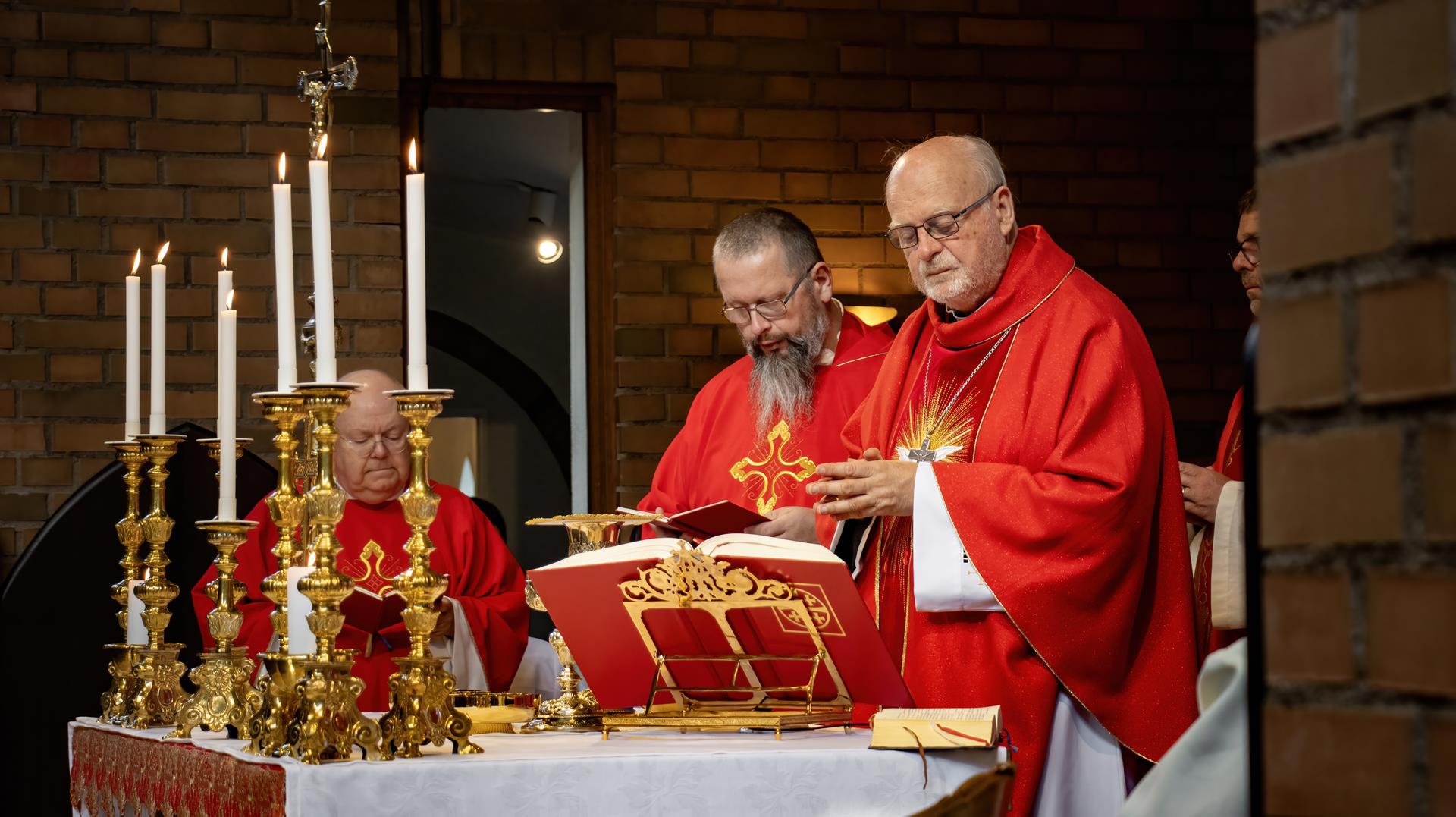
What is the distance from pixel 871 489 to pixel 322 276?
1.11 m

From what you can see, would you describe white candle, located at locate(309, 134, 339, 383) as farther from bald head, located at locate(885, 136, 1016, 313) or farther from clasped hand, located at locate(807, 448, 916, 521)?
bald head, located at locate(885, 136, 1016, 313)

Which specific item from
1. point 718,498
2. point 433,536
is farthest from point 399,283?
point 718,498

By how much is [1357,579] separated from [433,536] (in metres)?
4.01

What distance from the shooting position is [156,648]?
10.2 ft

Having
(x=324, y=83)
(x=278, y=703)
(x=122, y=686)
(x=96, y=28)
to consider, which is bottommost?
(x=122, y=686)

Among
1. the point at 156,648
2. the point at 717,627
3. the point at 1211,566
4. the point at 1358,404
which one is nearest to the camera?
the point at 1358,404

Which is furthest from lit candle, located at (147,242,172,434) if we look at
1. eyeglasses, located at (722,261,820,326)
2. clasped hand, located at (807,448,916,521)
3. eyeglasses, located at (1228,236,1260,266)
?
eyeglasses, located at (1228,236,1260,266)

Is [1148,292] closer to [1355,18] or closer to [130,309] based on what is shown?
[130,309]

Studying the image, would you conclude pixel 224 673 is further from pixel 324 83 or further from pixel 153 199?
pixel 153 199

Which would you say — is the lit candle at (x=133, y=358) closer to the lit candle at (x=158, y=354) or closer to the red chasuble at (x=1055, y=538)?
the lit candle at (x=158, y=354)

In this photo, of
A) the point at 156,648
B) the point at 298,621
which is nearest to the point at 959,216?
the point at 298,621

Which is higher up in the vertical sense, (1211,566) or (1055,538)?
(1055,538)

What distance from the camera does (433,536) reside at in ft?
15.4

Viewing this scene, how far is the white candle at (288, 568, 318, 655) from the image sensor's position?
2.29 metres
